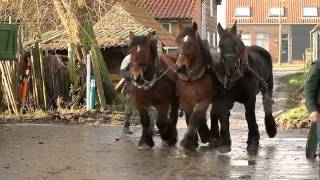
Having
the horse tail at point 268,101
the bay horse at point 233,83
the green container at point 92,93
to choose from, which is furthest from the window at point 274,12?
the bay horse at point 233,83

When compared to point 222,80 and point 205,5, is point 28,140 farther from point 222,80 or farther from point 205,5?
point 205,5

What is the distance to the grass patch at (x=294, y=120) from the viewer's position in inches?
589

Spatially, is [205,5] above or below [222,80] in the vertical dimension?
above

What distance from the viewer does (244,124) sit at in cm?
1639

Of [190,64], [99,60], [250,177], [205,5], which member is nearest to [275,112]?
[99,60]

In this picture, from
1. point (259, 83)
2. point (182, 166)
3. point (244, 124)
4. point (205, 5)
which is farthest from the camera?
point (205, 5)

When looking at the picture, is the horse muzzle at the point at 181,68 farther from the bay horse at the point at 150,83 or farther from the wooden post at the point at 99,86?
the wooden post at the point at 99,86

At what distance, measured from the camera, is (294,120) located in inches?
595

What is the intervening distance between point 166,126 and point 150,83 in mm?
900

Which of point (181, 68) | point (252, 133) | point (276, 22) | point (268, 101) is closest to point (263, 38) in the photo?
point (276, 22)

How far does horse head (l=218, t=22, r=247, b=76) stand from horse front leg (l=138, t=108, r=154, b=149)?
1725mm

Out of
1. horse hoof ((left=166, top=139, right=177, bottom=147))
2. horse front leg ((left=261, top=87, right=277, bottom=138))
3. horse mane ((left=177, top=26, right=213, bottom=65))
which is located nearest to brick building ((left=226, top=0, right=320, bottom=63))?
horse front leg ((left=261, top=87, right=277, bottom=138))

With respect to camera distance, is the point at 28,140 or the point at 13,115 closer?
the point at 28,140

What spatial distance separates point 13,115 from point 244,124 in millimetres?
6276
